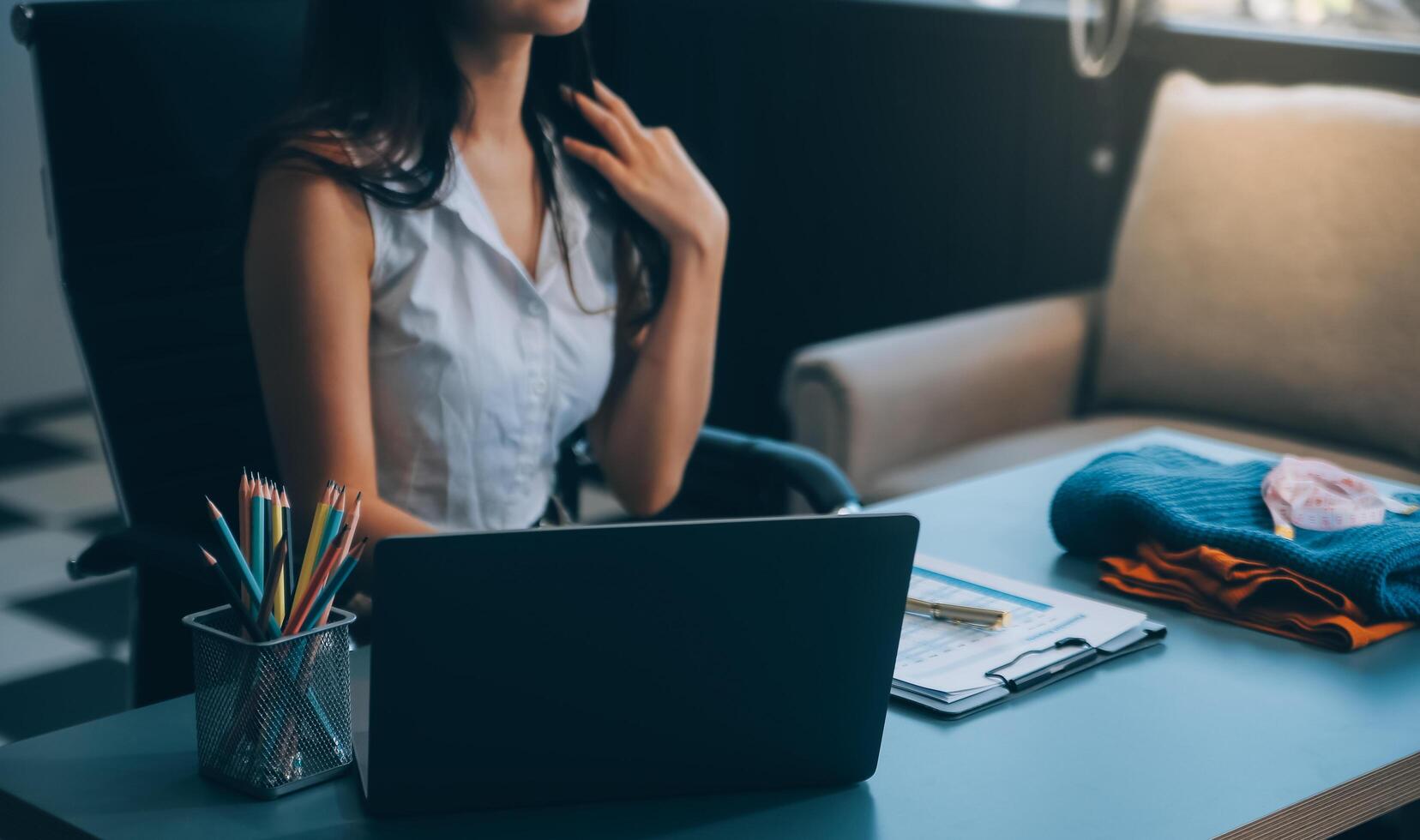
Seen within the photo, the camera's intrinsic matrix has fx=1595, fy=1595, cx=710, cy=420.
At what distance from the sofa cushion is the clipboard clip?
107cm

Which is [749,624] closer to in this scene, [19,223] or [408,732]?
[408,732]

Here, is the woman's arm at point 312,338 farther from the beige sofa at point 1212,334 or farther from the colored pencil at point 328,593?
the beige sofa at point 1212,334

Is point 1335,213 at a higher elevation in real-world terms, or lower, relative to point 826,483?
higher

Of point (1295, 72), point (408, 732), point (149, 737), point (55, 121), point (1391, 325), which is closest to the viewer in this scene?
point (408, 732)

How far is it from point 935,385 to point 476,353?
1.00 m

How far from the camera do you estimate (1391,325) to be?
2.24 m

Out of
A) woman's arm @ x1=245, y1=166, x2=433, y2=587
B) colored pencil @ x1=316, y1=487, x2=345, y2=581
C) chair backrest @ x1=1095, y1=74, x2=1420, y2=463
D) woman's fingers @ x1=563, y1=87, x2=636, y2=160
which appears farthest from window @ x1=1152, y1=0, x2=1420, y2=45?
colored pencil @ x1=316, y1=487, x2=345, y2=581

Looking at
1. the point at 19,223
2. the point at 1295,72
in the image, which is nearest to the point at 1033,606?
the point at 1295,72

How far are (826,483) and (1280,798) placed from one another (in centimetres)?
68

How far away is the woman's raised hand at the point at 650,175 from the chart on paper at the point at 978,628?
1.64 ft

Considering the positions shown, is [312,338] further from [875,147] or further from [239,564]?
[875,147]

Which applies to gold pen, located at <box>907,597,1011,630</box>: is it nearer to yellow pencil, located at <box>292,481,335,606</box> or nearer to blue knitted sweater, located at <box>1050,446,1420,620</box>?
blue knitted sweater, located at <box>1050,446,1420,620</box>

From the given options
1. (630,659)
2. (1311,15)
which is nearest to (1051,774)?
(630,659)

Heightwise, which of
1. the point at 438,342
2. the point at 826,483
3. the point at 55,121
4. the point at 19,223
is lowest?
the point at 19,223
